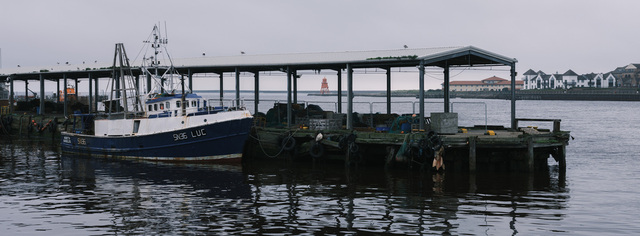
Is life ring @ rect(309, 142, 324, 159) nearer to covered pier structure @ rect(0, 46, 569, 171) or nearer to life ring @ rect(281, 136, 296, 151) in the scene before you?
covered pier structure @ rect(0, 46, 569, 171)

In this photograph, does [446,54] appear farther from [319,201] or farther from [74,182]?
[74,182]

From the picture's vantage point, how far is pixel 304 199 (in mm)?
19422

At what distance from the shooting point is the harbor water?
15.5m

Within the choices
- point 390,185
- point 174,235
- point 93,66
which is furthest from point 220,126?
point 93,66

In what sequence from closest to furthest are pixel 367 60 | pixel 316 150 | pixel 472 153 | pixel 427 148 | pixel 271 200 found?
pixel 271 200, pixel 472 153, pixel 427 148, pixel 316 150, pixel 367 60

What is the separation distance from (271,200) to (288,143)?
31.1 feet

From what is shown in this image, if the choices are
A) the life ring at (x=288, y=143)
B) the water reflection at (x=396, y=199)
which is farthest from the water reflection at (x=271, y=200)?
the life ring at (x=288, y=143)

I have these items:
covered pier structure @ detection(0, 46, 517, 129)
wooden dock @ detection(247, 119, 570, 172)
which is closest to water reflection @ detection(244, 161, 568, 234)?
wooden dock @ detection(247, 119, 570, 172)

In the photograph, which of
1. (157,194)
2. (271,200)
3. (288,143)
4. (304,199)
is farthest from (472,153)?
(157,194)

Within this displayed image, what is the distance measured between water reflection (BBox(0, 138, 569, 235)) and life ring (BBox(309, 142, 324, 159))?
64cm

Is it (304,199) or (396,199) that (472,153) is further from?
(304,199)

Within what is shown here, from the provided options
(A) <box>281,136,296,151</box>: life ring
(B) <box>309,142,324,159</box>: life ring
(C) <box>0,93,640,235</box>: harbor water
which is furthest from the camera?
(A) <box>281,136,296,151</box>: life ring

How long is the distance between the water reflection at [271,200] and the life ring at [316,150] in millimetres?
640

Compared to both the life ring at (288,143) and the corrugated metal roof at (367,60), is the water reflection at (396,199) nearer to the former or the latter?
the life ring at (288,143)
